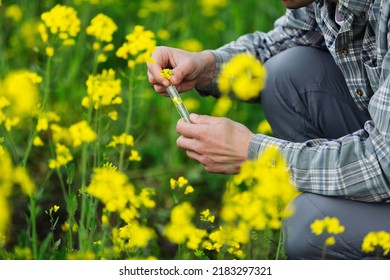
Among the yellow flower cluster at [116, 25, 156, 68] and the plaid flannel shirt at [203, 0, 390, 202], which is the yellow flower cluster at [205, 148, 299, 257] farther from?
the yellow flower cluster at [116, 25, 156, 68]

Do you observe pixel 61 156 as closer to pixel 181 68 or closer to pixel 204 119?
pixel 204 119

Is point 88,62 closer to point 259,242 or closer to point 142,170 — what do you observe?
point 142,170

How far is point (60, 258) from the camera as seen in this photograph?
195 cm

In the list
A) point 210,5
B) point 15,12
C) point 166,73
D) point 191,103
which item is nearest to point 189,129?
point 166,73

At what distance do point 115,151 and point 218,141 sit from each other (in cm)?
76

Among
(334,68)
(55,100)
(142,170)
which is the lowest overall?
(142,170)

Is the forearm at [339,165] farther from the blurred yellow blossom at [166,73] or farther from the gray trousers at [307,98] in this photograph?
the gray trousers at [307,98]

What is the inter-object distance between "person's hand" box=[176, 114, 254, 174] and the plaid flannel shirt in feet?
0.11

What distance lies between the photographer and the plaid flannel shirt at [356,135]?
6.01 ft

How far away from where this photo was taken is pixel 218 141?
76.2 inches

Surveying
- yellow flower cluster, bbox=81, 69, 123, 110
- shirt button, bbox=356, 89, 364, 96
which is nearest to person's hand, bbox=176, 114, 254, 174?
yellow flower cluster, bbox=81, 69, 123, 110

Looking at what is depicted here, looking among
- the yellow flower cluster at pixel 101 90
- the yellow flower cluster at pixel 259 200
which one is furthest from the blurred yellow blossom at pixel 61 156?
the yellow flower cluster at pixel 259 200
